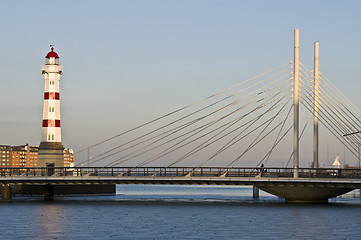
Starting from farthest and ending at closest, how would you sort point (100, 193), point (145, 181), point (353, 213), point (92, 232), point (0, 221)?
point (100, 193) < point (145, 181) < point (353, 213) < point (0, 221) < point (92, 232)

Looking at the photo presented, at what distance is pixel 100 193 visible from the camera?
112562mm

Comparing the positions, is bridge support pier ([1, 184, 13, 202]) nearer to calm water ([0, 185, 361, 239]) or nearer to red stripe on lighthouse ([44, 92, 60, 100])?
calm water ([0, 185, 361, 239])

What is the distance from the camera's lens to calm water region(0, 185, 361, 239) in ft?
169

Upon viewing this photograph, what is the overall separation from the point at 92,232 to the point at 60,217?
1258cm

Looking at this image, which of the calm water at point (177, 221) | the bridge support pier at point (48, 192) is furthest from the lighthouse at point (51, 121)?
the calm water at point (177, 221)

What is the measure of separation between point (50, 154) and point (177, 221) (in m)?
40.9

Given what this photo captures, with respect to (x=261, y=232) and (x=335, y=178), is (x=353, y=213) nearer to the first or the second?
(x=335, y=178)

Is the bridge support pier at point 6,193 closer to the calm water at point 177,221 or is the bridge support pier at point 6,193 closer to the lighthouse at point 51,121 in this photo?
the calm water at point 177,221

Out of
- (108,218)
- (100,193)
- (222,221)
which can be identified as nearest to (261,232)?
(222,221)

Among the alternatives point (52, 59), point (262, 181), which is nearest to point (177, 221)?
point (262, 181)

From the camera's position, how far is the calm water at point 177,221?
51406mm

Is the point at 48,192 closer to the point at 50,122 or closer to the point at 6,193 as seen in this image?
the point at 6,193

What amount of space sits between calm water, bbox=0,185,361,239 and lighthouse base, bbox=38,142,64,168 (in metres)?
18.1

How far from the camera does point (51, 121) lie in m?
97.4
